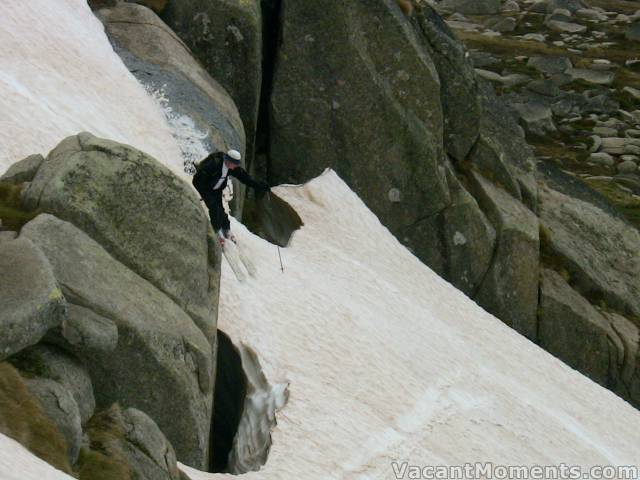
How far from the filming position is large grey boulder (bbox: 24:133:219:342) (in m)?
24.4

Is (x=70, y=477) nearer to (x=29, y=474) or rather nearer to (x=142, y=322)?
(x=29, y=474)

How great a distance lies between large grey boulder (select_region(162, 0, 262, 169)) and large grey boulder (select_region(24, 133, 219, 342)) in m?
20.1

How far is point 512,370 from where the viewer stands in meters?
41.1

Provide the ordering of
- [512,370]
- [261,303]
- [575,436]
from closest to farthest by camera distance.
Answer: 1. [261,303]
2. [575,436]
3. [512,370]

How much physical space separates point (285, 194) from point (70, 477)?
26852 mm

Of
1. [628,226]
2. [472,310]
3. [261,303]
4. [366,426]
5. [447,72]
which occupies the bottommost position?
[628,226]

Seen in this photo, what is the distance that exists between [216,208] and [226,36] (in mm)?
16603

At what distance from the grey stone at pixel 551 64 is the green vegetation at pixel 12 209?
320ft

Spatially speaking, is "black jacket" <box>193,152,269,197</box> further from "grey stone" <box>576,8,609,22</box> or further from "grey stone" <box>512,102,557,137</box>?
"grey stone" <box>576,8,609,22</box>

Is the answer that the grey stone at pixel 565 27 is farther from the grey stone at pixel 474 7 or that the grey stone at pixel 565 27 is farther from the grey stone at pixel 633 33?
the grey stone at pixel 474 7

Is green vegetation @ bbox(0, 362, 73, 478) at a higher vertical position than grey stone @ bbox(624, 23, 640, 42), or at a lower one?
higher

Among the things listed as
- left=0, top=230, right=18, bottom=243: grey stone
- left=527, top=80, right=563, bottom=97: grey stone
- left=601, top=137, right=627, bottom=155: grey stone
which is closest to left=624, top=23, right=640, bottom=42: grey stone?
left=527, top=80, right=563, bottom=97: grey stone

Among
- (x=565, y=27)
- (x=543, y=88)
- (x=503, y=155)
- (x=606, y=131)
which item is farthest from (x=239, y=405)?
(x=565, y=27)

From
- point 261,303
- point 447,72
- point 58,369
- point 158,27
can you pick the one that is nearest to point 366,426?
→ point 261,303
